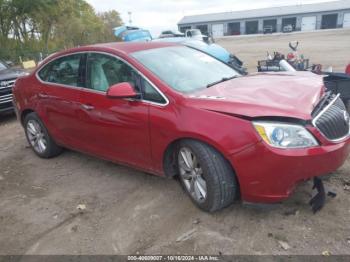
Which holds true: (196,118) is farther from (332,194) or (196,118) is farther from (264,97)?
(332,194)

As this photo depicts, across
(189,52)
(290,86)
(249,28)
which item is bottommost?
(249,28)

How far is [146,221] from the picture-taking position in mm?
3424

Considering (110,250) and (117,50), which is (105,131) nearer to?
(117,50)

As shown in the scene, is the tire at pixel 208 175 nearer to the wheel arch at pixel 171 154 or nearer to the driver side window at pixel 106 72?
the wheel arch at pixel 171 154

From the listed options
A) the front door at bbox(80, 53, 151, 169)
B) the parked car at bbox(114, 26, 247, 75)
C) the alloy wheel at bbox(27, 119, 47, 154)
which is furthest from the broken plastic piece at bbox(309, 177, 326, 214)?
the parked car at bbox(114, 26, 247, 75)

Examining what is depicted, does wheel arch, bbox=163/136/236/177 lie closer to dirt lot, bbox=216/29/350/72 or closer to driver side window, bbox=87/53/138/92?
driver side window, bbox=87/53/138/92

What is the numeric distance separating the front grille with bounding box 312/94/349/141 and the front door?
161cm

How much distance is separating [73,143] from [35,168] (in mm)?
872

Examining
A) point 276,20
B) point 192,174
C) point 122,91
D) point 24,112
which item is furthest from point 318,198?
point 276,20

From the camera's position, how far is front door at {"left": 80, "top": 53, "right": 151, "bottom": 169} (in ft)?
11.9

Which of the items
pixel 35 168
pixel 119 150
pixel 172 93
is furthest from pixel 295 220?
pixel 35 168

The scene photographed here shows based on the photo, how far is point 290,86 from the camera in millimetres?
3428

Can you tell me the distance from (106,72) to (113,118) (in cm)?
58

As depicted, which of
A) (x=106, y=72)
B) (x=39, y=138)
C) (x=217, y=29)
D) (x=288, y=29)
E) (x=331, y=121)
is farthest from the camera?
(x=217, y=29)
